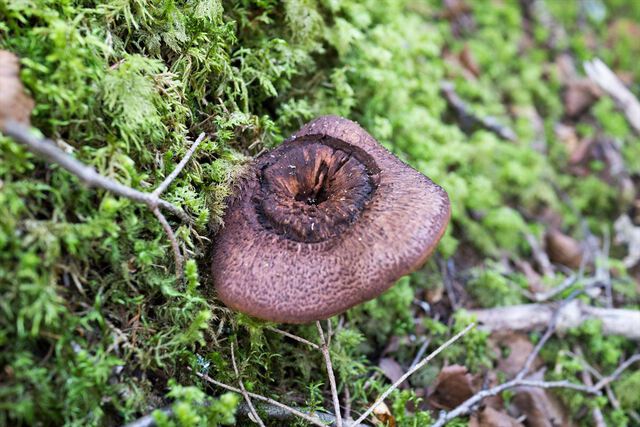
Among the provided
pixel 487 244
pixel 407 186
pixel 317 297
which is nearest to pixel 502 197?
pixel 487 244

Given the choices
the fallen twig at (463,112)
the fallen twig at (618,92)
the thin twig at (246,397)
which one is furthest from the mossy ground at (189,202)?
the fallen twig at (618,92)

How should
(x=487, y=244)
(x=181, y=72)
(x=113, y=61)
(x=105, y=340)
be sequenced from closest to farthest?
A: (x=105, y=340)
(x=113, y=61)
(x=181, y=72)
(x=487, y=244)

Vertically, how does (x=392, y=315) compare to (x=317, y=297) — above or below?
below

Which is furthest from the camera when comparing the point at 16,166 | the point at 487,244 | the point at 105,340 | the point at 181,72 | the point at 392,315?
the point at 487,244

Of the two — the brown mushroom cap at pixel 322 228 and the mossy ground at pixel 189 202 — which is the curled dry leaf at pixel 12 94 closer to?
the mossy ground at pixel 189 202

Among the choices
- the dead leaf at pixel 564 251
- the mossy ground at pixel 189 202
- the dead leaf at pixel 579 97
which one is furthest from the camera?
the dead leaf at pixel 579 97

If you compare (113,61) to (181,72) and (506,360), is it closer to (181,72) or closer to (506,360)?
(181,72)
